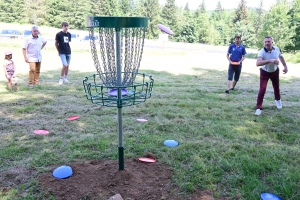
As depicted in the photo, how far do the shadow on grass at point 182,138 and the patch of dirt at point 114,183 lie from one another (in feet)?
0.52

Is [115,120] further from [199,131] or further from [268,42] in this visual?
[268,42]

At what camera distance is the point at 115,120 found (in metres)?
5.16

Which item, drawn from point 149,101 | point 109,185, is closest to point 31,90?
point 149,101

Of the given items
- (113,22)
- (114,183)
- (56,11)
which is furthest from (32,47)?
(56,11)

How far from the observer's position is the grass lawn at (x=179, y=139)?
10.4 feet

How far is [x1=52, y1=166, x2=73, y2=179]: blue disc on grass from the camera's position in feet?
10.3

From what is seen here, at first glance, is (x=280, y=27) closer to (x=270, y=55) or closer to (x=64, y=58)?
(x=64, y=58)

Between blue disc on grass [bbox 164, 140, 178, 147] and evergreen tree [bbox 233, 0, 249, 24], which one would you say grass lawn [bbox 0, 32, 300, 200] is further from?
evergreen tree [bbox 233, 0, 249, 24]

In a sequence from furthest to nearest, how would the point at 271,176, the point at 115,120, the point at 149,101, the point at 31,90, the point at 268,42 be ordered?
the point at 31,90 < the point at 149,101 < the point at 268,42 < the point at 115,120 < the point at 271,176

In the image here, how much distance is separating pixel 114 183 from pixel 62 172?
2.00 ft

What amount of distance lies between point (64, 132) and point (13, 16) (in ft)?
179

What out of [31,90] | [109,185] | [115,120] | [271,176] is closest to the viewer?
[109,185]

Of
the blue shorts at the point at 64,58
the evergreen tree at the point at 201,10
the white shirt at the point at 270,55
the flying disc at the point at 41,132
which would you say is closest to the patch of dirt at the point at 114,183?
the flying disc at the point at 41,132

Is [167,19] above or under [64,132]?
above
